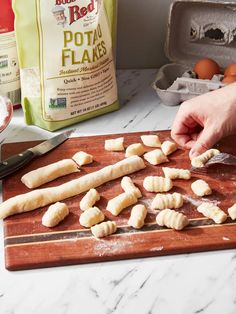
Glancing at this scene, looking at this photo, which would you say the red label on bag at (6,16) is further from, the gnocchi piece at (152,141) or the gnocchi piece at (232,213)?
the gnocchi piece at (232,213)

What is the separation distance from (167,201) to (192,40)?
2.09 ft

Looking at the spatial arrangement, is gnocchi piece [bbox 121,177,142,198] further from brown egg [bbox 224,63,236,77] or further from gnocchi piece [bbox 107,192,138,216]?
brown egg [bbox 224,63,236,77]

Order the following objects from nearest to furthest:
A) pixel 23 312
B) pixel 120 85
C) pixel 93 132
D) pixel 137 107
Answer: pixel 23 312 → pixel 93 132 → pixel 137 107 → pixel 120 85

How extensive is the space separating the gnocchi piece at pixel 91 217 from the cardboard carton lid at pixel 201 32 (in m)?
0.66

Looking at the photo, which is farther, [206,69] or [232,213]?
[206,69]

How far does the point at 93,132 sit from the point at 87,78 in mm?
123

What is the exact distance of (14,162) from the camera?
44.3 inches

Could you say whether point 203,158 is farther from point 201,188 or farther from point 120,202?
point 120,202

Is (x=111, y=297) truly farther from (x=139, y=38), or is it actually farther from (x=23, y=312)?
(x=139, y=38)

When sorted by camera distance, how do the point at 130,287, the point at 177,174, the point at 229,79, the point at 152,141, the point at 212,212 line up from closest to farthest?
the point at 130,287 < the point at 212,212 < the point at 177,174 < the point at 152,141 < the point at 229,79

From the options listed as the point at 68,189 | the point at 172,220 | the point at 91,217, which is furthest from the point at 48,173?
the point at 172,220

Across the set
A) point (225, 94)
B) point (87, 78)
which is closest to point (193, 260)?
point (225, 94)

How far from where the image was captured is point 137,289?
2.89 feet

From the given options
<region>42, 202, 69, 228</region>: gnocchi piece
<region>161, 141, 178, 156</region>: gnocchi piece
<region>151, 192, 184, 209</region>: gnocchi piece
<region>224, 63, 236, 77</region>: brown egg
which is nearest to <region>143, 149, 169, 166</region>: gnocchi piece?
<region>161, 141, 178, 156</region>: gnocchi piece
